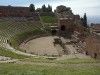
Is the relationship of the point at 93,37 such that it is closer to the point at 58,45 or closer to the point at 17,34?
the point at 58,45

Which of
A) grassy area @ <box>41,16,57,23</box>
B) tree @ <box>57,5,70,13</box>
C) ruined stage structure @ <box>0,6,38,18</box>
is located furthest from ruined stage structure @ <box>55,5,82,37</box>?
tree @ <box>57,5,70,13</box>

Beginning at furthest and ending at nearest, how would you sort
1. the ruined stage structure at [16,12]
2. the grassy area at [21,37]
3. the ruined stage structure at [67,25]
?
1. the ruined stage structure at [16,12]
2. the ruined stage structure at [67,25]
3. the grassy area at [21,37]

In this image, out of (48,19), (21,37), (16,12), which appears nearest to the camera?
(21,37)

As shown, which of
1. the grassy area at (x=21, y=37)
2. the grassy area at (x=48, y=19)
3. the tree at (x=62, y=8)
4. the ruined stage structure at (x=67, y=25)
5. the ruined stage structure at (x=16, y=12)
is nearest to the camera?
the grassy area at (x=21, y=37)

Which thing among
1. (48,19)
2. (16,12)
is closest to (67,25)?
(48,19)

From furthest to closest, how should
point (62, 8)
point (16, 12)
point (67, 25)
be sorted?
point (62, 8)
point (16, 12)
point (67, 25)

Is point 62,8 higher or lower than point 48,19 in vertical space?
higher

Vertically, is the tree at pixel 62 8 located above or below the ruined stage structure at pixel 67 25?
above

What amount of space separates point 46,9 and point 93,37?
50.0 metres

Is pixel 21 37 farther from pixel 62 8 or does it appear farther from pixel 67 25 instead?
pixel 62 8

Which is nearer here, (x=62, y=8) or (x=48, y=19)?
(x=48, y=19)

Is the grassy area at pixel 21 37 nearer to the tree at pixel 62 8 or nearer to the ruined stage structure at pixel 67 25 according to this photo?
the ruined stage structure at pixel 67 25

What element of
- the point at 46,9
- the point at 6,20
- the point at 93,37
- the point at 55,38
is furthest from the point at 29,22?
the point at 93,37

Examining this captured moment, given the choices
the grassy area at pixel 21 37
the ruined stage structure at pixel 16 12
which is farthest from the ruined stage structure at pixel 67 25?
the ruined stage structure at pixel 16 12
